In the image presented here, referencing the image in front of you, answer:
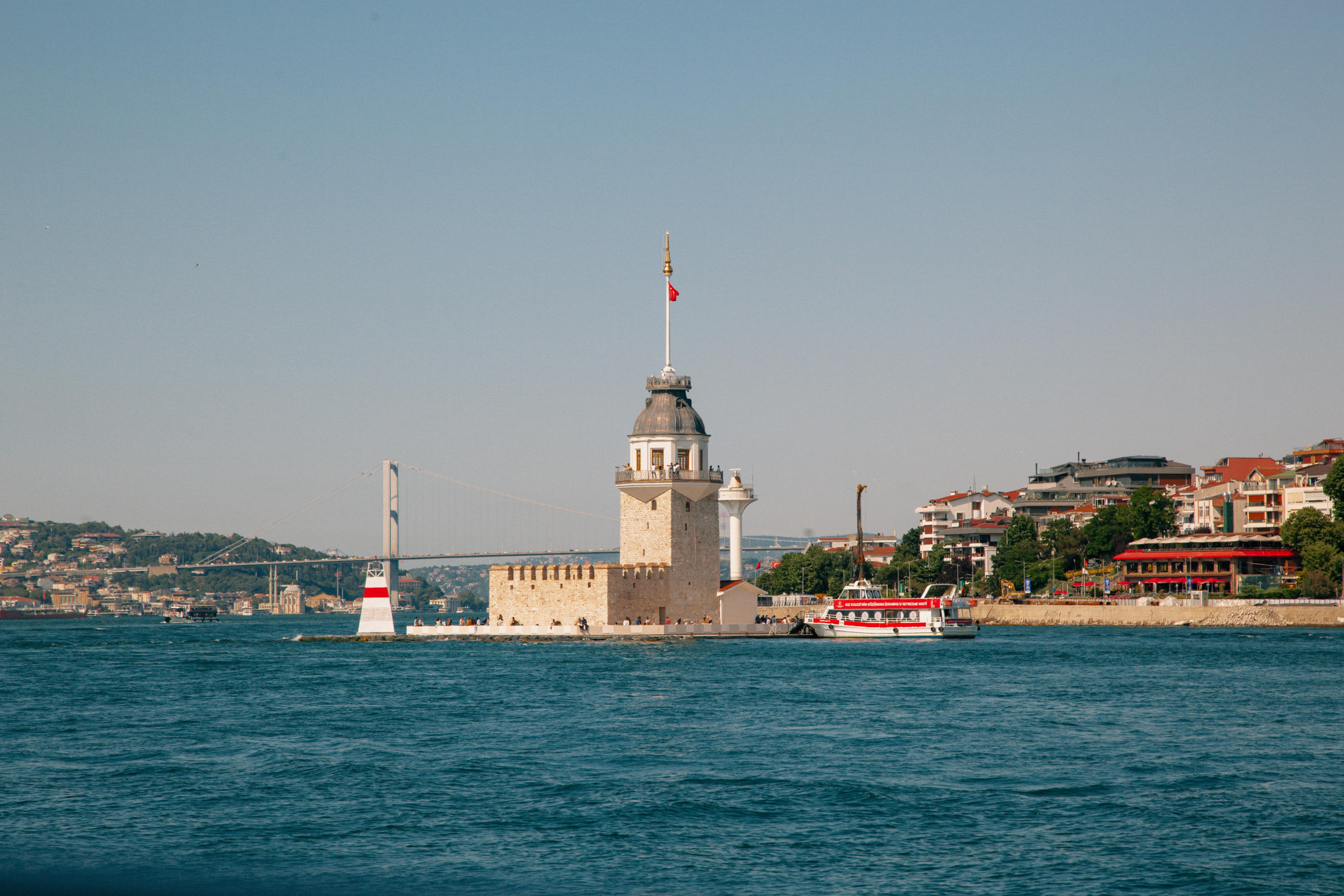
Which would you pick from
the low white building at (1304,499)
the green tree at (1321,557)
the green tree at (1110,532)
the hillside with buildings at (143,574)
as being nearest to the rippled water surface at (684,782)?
→ the green tree at (1321,557)

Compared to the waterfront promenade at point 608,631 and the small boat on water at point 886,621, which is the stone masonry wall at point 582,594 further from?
the small boat on water at point 886,621

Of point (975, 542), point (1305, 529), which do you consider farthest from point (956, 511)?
point (1305, 529)

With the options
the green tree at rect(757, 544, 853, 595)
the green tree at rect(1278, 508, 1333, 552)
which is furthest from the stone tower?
the green tree at rect(757, 544, 853, 595)

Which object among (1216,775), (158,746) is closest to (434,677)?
(158,746)

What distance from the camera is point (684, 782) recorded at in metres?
16.2

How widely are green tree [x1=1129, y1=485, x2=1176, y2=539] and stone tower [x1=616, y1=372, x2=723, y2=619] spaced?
36560mm

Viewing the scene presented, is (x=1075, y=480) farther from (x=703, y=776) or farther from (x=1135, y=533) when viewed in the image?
(x=703, y=776)

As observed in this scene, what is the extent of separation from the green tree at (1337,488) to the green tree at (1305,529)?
0.66 metres

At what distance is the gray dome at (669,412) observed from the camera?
142 ft

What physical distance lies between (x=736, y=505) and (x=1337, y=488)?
26005 mm

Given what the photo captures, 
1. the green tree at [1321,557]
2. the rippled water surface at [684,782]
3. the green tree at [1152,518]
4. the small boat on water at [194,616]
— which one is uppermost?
the green tree at [1152,518]

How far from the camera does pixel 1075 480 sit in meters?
101

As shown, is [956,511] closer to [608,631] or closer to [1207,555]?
[1207,555]

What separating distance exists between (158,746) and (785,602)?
188 ft
